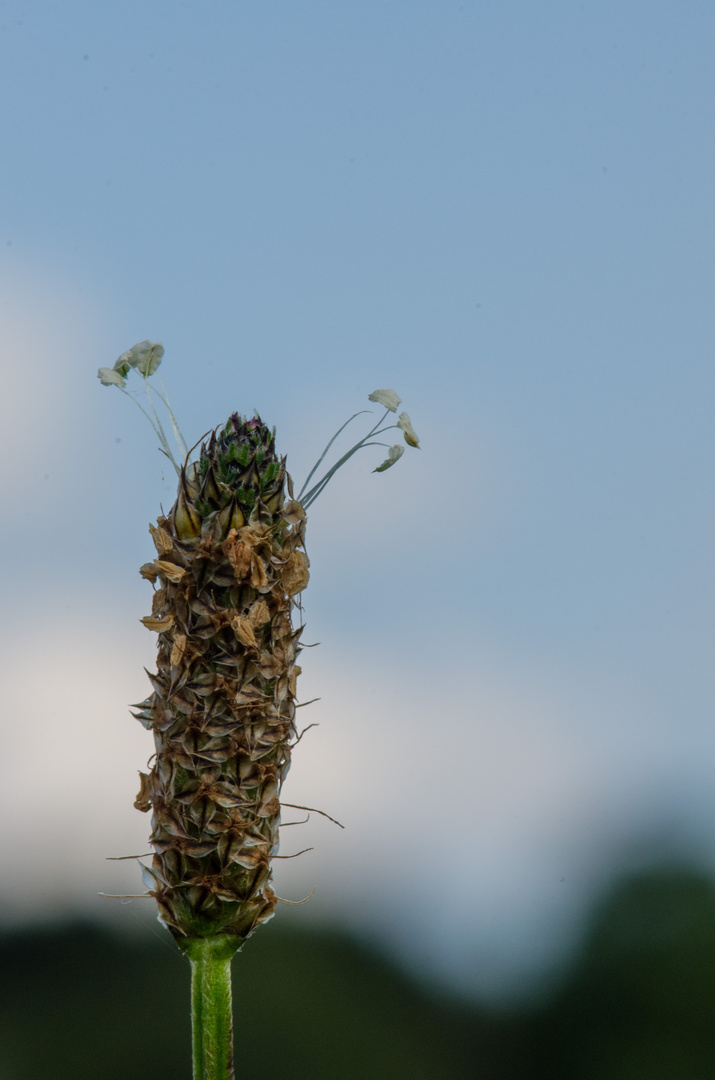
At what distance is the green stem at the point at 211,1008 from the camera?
4855 millimetres

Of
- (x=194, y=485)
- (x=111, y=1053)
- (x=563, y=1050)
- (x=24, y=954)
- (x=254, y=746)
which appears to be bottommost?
(x=563, y=1050)

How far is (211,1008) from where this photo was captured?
4930 millimetres

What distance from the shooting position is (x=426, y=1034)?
135 feet

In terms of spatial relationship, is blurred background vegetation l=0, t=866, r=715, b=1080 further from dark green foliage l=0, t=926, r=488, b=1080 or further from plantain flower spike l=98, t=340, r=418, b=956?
plantain flower spike l=98, t=340, r=418, b=956

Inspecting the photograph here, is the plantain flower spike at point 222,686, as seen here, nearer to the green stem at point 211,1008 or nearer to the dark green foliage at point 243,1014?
the green stem at point 211,1008

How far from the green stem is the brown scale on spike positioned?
0.08 metres

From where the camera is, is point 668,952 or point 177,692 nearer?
point 177,692

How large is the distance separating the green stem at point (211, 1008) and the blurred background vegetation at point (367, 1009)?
31.6 m

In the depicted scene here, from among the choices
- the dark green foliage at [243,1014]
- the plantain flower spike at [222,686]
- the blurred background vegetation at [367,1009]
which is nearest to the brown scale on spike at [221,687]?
Result: the plantain flower spike at [222,686]

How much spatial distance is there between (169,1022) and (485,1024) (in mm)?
13112

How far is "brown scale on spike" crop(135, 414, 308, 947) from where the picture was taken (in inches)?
189

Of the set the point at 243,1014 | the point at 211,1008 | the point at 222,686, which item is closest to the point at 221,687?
the point at 222,686

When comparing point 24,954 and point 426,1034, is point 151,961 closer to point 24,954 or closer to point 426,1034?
point 24,954

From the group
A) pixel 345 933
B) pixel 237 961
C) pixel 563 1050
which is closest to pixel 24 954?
pixel 237 961
